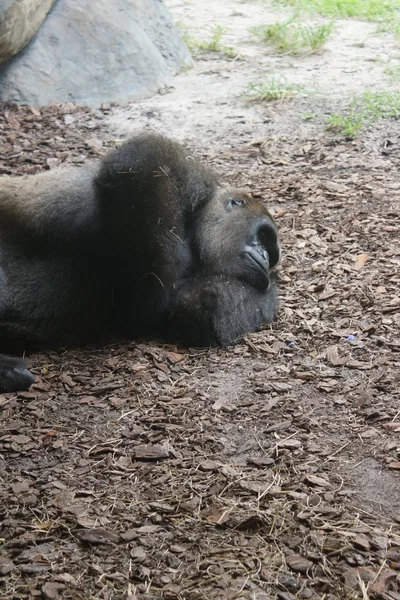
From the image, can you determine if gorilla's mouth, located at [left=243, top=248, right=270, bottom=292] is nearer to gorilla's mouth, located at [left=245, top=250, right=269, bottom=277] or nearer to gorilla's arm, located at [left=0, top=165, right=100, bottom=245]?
gorilla's mouth, located at [left=245, top=250, right=269, bottom=277]

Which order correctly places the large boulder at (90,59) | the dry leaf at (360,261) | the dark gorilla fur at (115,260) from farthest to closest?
1. the large boulder at (90,59)
2. the dry leaf at (360,261)
3. the dark gorilla fur at (115,260)

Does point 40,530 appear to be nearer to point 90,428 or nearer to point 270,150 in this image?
point 90,428

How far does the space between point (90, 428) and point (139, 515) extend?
0.92 m

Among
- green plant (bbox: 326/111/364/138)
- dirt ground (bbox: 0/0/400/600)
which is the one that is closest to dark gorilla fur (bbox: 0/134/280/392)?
dirt ground (bbox: 0/0/400/600)

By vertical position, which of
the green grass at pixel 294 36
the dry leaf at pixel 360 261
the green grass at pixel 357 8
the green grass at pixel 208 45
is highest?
the green grass at pixel 357 8

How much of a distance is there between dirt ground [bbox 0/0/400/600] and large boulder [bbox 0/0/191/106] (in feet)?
5.10

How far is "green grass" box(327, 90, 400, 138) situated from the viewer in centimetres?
898

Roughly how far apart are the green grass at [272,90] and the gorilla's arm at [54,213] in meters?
4.92

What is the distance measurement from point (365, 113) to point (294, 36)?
10.4ft

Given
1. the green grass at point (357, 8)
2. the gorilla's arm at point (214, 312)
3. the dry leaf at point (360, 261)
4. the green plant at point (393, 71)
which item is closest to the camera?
the gorilla's arm at point (214, 312)

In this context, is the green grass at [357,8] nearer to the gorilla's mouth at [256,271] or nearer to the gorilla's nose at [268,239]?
the gorilla's nose at [268,239]

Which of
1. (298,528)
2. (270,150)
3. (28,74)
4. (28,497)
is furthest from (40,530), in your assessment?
(28,74)

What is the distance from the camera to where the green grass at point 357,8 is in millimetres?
13103

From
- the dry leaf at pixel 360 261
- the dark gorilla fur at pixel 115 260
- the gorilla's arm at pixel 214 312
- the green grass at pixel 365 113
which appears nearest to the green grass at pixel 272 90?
the green grass at pixel 365 113
